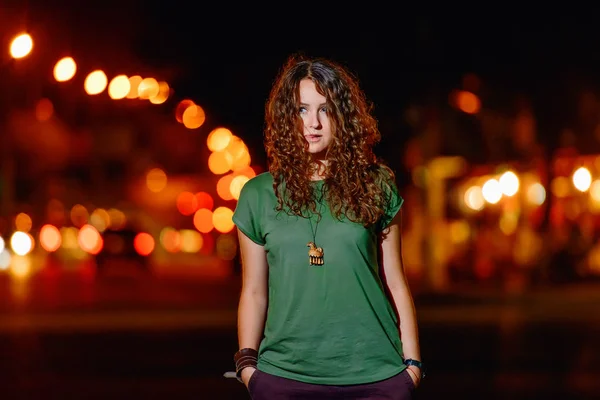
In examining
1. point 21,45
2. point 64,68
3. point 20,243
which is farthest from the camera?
point 20,243

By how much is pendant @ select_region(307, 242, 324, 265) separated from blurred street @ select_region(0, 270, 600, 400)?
767 centimetres

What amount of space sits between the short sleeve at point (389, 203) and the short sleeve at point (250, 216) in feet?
1.26

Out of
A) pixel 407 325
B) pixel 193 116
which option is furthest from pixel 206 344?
pixel 407 325

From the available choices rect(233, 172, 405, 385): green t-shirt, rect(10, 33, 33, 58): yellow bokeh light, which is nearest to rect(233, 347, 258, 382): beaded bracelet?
rect(233, 172, 405, 385): green t-shirt

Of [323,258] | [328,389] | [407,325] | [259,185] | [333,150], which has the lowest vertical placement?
[328,389]

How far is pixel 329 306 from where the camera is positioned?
362 cm

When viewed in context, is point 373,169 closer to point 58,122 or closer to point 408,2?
point 408,2

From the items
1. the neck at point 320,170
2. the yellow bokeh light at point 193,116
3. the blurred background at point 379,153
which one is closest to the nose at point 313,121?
the neck at point 320,170

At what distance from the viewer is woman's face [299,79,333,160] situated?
3.87 meters

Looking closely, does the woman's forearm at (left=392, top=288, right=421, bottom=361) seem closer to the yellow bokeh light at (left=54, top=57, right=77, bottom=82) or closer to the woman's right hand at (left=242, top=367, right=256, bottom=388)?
the woman's right hand at (left=242, top=367, right=256, bottom=388)

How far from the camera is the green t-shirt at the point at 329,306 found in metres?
3.62

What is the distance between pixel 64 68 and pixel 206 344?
13.6ft

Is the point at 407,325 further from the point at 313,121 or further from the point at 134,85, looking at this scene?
the point at 134,85

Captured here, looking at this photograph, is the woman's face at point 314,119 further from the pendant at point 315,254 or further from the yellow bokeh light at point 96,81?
the yellow bokeh light at point 96,81
